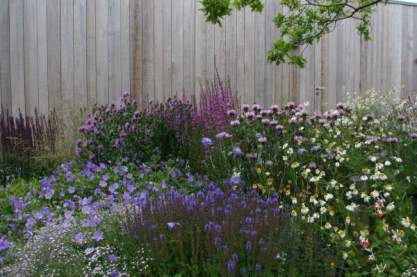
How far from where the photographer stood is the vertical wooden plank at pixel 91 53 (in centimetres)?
694

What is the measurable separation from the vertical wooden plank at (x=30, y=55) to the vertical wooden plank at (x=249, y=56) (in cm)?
268

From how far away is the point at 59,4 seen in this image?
6.82m

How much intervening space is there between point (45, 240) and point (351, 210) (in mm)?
1619

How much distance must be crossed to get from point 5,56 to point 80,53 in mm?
780

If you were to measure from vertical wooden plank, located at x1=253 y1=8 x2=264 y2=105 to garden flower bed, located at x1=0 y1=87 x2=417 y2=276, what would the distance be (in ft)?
7.85

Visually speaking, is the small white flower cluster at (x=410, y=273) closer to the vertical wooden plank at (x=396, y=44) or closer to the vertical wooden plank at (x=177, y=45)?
the vertical wooden plank at (x=177, y=45)

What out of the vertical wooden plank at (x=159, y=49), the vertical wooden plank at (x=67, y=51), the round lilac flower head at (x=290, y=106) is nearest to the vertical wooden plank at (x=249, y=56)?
the vertical wooden plank at (x=159, y=49)

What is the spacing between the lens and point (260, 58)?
8.23 m

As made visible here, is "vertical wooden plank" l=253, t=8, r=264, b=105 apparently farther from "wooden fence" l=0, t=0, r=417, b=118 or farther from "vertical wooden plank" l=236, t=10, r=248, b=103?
"vertical wooden plank" l=236, t=10, r=248, b=103

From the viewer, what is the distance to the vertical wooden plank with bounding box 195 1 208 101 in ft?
25.1

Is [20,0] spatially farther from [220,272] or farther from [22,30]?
[220,272]

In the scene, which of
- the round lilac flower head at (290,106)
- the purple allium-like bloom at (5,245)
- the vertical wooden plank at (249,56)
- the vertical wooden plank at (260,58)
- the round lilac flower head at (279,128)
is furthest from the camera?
the vertical wooden plank at (260,58)

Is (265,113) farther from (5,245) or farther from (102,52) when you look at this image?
(102,52)

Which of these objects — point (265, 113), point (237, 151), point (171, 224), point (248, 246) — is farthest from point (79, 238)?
point (265, 113)
